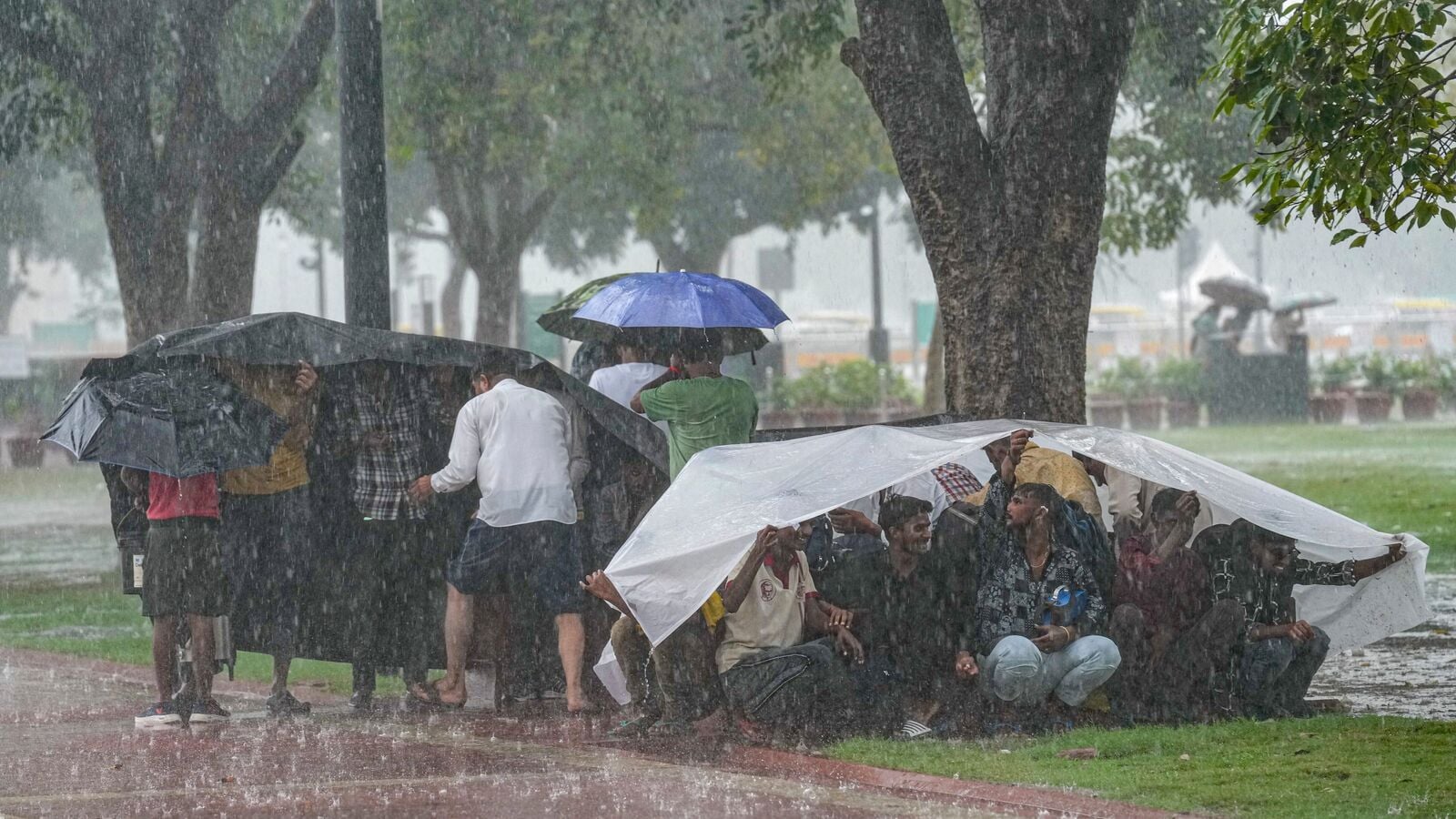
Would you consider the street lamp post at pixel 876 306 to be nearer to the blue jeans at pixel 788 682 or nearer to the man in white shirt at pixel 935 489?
the man in white shirt at pixel 935 489

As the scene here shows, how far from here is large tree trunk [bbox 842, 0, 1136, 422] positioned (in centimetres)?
1013

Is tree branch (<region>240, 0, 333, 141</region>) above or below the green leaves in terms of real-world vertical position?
above

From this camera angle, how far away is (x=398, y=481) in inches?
354

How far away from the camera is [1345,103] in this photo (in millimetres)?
7383

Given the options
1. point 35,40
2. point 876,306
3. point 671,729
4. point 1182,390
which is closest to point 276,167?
point 35,40

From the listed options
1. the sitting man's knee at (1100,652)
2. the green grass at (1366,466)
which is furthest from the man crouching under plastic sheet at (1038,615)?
the green grass at (1366,466)

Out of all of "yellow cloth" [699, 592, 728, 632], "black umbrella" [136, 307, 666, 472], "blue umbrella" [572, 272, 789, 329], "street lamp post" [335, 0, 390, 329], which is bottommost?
"yellow cloth" [699, 592, 728, 632]

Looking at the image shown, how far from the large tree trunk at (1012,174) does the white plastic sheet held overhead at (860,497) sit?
1.80 m

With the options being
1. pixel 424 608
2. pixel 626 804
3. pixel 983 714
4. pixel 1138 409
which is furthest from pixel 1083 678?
pixel 1138 409

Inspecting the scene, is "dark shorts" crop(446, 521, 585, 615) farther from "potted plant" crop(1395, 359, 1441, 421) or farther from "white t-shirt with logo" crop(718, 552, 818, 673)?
"potted plant" crop(1395, 359, 1441, 421)

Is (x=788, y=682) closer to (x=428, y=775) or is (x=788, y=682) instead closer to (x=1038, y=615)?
(x=1038, y=615)

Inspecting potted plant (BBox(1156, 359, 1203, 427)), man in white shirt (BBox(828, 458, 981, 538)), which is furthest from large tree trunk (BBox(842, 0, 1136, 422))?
potted plant (BBox(1156, 359, 1203, 427))

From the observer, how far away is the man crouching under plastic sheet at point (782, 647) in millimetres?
7648

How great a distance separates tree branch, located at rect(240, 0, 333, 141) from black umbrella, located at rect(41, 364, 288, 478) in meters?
7.26
